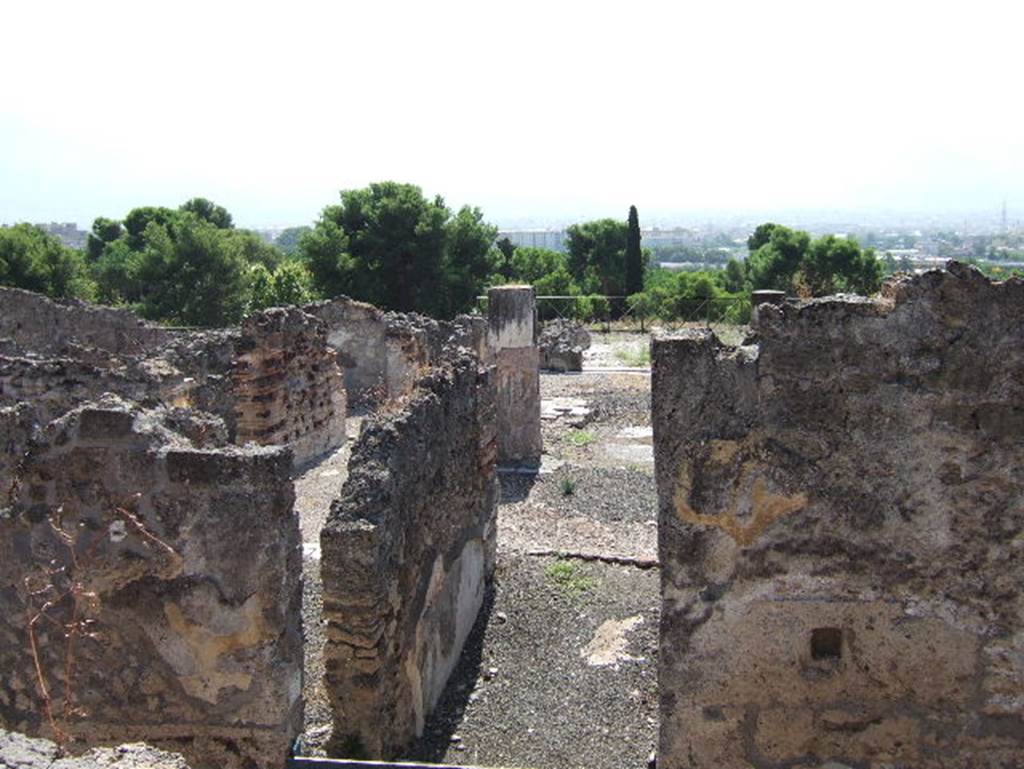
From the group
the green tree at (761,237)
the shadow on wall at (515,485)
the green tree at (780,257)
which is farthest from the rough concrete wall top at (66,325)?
the green tree at (761,237)

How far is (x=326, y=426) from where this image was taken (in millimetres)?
13633

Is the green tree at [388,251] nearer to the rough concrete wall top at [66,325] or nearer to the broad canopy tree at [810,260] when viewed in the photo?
the broad canopy tree at [810,260]

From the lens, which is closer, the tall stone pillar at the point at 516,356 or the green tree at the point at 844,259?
the tall stone pillar at the point at 516,356

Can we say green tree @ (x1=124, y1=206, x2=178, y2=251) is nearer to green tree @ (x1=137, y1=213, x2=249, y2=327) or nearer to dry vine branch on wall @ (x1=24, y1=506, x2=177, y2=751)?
green tree @ (x1=137, y1=213, x2=249, y2=327)

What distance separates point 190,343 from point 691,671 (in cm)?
1095

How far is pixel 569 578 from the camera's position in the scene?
8.48m

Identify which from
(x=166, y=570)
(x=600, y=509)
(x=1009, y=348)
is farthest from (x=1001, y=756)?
(x=600, y=509)

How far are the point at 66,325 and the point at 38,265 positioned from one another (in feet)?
61.1

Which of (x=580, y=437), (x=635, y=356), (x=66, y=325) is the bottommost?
(x=580, y=437)

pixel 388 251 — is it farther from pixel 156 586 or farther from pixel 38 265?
pixel 156 586

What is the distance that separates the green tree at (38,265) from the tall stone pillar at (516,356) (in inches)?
1013

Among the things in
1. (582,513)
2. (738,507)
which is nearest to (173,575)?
(738,507)

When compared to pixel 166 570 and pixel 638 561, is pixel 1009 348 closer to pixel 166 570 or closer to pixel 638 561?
pixel 166 570

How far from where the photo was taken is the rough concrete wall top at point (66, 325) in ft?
57.2
